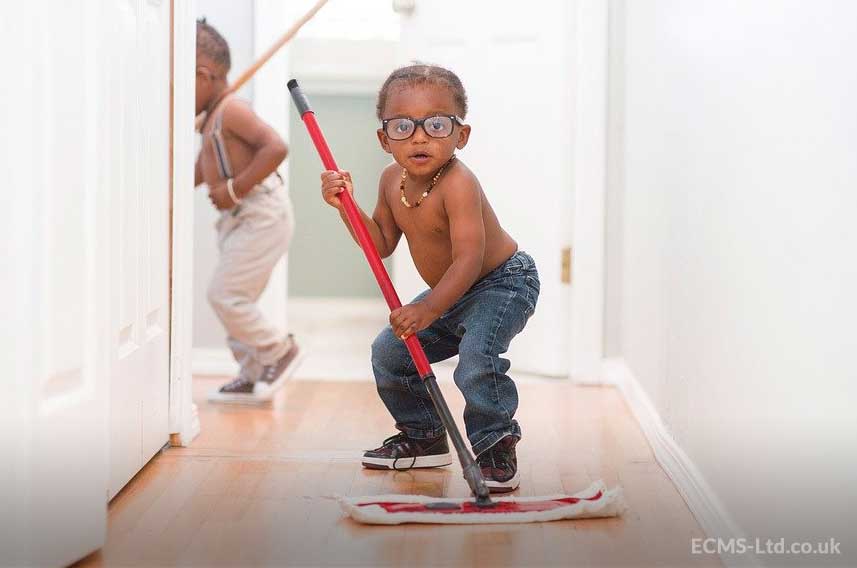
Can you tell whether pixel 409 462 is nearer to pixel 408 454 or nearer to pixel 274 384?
pixel 408 454

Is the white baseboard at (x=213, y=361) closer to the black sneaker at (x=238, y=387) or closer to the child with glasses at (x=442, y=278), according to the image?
the black sneaker at (x=238, y=387)

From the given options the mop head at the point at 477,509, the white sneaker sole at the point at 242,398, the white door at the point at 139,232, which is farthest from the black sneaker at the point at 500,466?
the white sneaker sole at the point at 242,398

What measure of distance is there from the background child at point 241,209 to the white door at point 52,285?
1180 mm

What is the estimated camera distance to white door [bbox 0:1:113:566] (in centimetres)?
124

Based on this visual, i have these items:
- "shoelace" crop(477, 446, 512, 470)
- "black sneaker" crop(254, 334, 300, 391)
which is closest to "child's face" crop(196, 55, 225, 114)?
"black sneaker" crop(254, 334, 300, 391)

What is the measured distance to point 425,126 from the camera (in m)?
1.74

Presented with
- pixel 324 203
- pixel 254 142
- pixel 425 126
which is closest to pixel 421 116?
pixel 425 126

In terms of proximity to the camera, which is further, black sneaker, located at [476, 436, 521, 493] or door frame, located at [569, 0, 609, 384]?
door frame, located at [569, 0, 609, 384]

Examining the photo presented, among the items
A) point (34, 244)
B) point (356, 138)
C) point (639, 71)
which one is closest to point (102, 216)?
point (34, 244)

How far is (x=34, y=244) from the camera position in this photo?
1260 mm

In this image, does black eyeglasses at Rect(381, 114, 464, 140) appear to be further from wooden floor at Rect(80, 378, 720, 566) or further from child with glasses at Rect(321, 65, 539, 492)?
wooden floor at Rect(80, 378, 720, 566)

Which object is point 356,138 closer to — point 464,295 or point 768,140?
point 464,295

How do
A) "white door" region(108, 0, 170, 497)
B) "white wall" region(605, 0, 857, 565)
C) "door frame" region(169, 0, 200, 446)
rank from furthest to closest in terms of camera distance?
"door frame" region(169, 0, 200, 446)
"white door" region(108, 0, 170, 497)
"white wall" region(605, 0, 857, 565)

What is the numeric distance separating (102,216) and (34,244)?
18 centimetres
